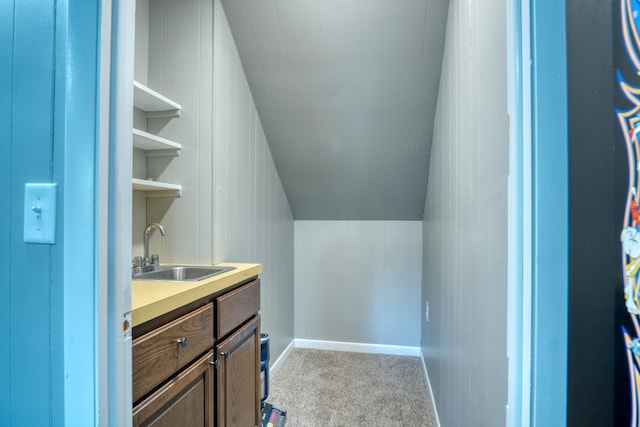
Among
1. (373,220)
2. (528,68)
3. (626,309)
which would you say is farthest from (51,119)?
(373,220)

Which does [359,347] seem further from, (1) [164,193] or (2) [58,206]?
(2) [58,206]

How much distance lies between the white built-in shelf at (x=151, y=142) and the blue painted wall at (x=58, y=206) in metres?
0.77

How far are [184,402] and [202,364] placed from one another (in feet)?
0.43

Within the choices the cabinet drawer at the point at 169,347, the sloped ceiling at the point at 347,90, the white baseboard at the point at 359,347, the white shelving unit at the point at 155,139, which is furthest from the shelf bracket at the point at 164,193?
the white baseboard at the point at 359,347

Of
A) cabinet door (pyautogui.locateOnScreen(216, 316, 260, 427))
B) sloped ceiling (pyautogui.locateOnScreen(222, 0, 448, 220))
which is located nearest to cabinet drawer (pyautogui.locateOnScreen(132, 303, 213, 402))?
cabinet door (pyautogui.locateOnScreen(216, 316, 260, 427))

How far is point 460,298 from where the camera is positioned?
1.26m

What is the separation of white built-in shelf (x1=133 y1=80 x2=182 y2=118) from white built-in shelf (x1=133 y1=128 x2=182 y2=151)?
0.15 meters

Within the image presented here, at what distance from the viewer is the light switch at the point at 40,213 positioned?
0.57m

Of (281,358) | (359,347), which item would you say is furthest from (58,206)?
(359,347)

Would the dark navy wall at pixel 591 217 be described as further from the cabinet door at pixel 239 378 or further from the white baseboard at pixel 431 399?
the white baseboard at pixel 431 399

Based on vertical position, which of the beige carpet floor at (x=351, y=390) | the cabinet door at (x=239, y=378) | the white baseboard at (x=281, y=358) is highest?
the cabinet door at (x=239, y=378)

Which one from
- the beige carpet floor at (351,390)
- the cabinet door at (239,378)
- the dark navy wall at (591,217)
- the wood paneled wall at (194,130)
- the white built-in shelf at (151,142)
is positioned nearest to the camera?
the dark navy wall at (591,217)

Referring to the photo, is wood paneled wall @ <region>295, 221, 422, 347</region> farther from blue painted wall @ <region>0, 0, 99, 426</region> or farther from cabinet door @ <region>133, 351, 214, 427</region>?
blue painted wall @ <region>0, 0, 99, 426</region>

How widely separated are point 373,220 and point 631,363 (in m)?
2.46
